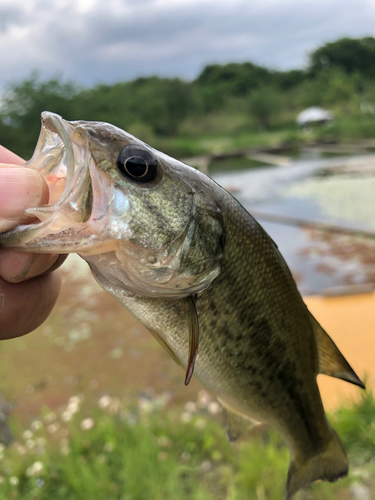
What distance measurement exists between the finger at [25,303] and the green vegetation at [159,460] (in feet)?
A: 4.44

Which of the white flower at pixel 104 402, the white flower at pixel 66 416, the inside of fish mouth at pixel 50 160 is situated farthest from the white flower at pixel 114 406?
the inside of fish mouth at pixel 50 160

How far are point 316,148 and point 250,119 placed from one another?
21.7 metres

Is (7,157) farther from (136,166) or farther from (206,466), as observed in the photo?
(206,466)

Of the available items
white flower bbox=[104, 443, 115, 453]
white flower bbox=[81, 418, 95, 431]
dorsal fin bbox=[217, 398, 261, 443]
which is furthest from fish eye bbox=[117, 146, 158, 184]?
white flower bbox=[81, 418, 95, 431]

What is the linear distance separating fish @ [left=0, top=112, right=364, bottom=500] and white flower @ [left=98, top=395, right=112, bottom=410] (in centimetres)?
207

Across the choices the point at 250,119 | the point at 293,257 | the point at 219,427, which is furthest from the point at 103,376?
the point at 250,119

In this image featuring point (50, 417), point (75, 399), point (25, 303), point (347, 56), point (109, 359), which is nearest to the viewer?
point (25, 303)

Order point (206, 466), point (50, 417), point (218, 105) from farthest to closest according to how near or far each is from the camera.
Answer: point (218, 105), point (50, 417), point (206, 466)

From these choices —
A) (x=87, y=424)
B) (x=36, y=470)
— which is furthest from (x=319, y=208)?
(x=36, y=470)

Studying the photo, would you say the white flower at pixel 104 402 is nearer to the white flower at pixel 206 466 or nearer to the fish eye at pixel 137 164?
the white flower at pixel 206 466

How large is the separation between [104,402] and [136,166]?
2804 mm

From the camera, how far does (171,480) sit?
225cm

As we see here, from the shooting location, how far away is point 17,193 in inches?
40.6

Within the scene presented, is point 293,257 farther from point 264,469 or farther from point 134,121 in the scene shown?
point 134,121
